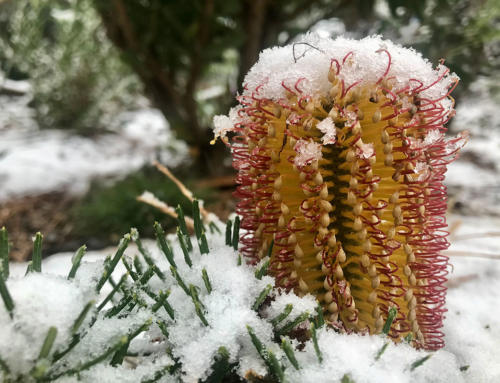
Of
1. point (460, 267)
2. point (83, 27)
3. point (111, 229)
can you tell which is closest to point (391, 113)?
point (460, 267)

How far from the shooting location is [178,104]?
170 centimetres

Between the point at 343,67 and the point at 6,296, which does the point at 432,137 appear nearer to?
the point at 343,67

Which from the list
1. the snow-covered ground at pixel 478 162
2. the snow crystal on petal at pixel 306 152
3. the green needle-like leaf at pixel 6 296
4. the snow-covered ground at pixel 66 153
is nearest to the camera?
the green needle-like leaf at pixel 6 296

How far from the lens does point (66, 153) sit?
218 cm

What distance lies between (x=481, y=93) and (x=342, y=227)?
2.01m

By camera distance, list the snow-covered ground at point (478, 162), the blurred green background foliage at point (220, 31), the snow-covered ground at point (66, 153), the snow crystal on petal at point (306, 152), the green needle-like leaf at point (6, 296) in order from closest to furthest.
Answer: the green needle-like leaf at point (6, 296), the snow crystal on petal at point (306, 152), the blurred green background foliage at point (220, 31), the snow-covered ground at point (478, 162), the snow-covered ground at point (66, 153)

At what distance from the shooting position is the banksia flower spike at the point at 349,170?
0.41 meters

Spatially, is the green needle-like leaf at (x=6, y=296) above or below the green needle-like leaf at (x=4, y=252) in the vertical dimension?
below

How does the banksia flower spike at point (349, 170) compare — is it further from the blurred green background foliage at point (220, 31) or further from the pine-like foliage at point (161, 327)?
the blurred green background foliage at point (220, 31)

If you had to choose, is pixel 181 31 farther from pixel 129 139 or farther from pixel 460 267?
pixel 129 139

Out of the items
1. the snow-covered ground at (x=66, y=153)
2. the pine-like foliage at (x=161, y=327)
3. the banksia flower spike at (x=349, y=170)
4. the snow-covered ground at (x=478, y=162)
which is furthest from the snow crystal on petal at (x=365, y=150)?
the snow-covered ground at (x=66, y=153)

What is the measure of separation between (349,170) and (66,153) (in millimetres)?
2070

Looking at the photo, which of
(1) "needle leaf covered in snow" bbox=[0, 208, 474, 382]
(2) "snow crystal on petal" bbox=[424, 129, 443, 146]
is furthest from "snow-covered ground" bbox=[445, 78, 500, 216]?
(1) "needle leaf covered in snow" bbox=[0, 208, 474, 382]

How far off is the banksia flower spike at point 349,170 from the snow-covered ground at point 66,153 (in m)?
1.57
